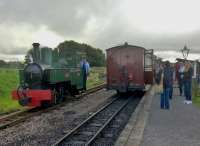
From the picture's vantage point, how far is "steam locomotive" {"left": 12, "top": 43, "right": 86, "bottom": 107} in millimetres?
15008

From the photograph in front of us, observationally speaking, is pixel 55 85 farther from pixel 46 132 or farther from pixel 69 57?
pixel 46 132

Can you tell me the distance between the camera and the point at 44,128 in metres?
11.1

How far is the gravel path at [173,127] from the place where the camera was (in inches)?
334

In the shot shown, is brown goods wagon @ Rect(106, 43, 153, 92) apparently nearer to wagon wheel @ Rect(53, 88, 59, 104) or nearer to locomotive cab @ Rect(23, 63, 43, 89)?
wagon wheel @ Rect(53, 88, 59, 104)

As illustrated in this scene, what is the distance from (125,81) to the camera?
70.3ft

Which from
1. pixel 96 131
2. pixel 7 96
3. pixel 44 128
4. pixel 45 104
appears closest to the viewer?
pixel 96 131

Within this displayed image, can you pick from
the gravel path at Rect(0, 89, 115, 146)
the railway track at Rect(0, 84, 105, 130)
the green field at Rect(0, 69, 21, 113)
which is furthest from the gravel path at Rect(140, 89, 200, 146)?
the green field at Rect(0, 69, 21, 113)

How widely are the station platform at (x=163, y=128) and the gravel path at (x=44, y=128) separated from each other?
6.17ft

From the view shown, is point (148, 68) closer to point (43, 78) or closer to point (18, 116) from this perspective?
point (43, 78)

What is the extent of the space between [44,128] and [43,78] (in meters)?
4.94

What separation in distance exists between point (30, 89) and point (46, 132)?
5.45 metres

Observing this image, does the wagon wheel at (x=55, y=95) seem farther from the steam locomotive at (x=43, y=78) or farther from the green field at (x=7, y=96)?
the green field at (x=7, y=96)

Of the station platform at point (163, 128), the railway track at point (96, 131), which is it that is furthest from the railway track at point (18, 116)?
the station platform at point (163, 128)

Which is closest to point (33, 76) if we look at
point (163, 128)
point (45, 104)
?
point (45, 104)
